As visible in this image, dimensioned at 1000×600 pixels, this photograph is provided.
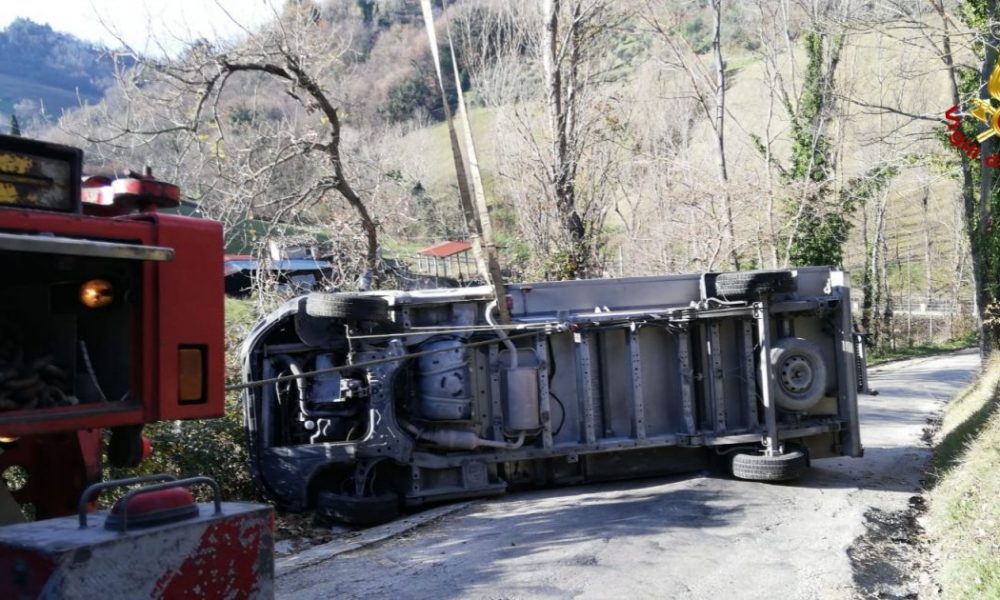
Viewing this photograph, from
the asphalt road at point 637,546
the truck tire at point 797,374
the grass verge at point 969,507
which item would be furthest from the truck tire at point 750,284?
the grass verge at point 969,507

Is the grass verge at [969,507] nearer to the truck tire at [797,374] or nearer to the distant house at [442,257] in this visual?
the truck tire at [797,374]

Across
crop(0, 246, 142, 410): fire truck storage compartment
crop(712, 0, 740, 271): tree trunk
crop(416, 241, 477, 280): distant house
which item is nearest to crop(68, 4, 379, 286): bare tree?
crop(416, 241, 477, 280): distant house

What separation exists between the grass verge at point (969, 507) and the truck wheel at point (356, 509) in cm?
430

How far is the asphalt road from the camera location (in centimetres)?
585

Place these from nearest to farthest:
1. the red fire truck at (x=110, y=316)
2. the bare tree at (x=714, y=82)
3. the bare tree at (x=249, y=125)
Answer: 1. the red fire truck at (x=110, y=316)
2. the bare tree at (x=249, y=125)
3. the bare tree at (x=714, y=82)

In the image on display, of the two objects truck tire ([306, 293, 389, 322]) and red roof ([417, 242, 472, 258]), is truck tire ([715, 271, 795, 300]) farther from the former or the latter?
red roof ([417, 242, 472, 258])

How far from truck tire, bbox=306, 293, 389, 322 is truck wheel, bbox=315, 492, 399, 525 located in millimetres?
1531

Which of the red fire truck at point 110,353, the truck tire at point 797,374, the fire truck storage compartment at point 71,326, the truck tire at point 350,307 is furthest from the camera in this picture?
the truck tire at point 797,374

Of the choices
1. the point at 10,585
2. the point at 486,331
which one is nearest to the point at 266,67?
the point at 486,331

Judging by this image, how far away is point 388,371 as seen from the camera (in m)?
8.16

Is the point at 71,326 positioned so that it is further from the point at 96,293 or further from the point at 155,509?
the point at 155,509

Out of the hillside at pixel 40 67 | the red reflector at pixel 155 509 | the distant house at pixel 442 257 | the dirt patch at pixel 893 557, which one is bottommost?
the dirt patch at pixel 893 557

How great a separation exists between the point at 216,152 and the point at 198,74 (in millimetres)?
1043

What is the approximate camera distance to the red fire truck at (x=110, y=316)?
12.4ft
